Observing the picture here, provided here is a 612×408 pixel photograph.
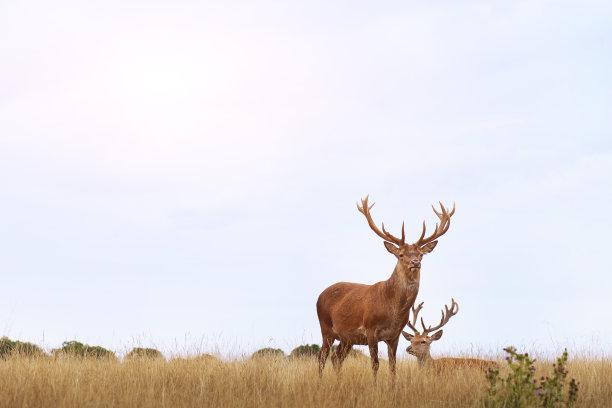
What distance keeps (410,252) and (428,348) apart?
10.4 feet

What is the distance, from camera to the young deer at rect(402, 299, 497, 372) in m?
11.2

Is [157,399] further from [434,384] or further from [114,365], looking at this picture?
[434,384]

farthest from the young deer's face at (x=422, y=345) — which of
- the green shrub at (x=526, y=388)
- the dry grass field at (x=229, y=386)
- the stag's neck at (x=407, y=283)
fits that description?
the green shrub at (x=526, y=388)

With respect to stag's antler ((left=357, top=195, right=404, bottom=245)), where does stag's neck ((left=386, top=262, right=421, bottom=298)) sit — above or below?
below

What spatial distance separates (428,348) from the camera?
1234 centimetres

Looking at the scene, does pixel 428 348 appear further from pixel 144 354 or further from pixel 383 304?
pixel 144 354

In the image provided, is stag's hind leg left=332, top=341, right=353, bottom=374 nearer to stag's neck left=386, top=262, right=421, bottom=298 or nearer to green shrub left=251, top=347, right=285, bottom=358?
green shrub left=251, top=347, right=285, bottom=358

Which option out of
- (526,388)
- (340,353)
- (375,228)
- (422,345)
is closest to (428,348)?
(422,345)

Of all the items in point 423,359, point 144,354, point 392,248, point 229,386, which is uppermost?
point 392,248

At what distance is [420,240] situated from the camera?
1011 centimetres

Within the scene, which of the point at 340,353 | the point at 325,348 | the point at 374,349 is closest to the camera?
the point at 374,349

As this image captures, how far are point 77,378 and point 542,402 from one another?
5.56m

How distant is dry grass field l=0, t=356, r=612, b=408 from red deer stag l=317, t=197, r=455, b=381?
54 centimetres

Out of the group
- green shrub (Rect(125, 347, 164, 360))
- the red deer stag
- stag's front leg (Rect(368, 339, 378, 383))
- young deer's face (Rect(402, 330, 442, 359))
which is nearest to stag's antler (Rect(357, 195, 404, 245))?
the red deer stag
